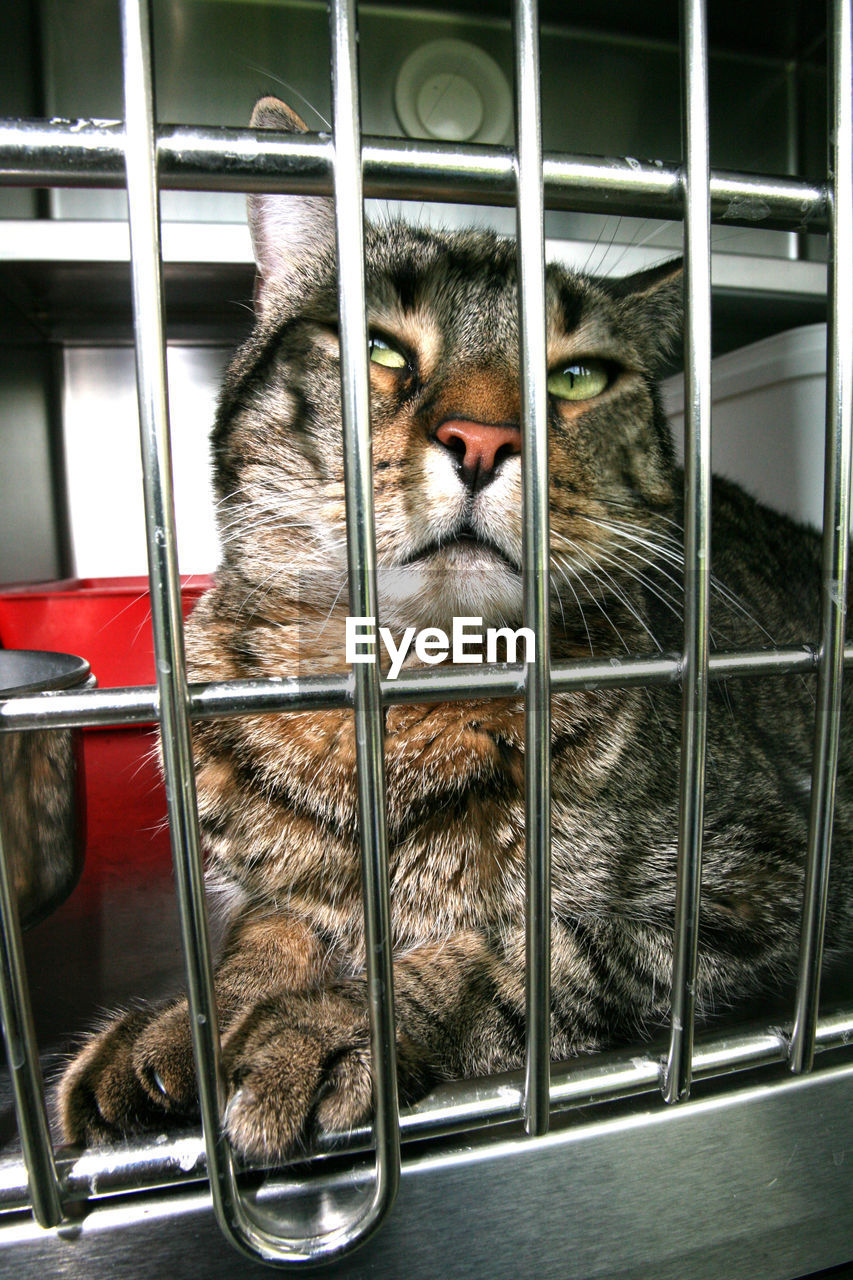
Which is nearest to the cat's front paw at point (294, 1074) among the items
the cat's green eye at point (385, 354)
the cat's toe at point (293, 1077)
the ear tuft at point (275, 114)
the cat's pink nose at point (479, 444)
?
the cat's toe at point (293, 1077)

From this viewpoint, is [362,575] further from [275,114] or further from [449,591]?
[275,114]

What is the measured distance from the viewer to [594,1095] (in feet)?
1.38

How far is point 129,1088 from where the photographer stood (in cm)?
47

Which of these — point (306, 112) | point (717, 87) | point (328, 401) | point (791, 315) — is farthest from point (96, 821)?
point (717, 87)

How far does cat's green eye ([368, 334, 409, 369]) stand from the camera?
0.78 m

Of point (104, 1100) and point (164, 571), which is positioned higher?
point (164, 571)

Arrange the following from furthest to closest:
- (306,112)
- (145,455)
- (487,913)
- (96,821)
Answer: (306,112)
(96,821)
(487,913)
(145,455)

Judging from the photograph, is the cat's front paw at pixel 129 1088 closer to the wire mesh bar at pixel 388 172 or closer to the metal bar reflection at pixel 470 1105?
the metal bar reflection at pixel 470 1105

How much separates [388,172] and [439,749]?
455mm

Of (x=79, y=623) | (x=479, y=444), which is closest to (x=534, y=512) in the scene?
(x=479, y=444)

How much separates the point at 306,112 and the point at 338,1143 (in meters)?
1.59

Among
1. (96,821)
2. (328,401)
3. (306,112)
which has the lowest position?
(96,821)

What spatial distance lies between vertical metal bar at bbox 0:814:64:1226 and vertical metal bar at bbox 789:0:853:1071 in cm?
39

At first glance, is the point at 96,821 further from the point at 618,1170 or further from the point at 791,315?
the point at 791,315
